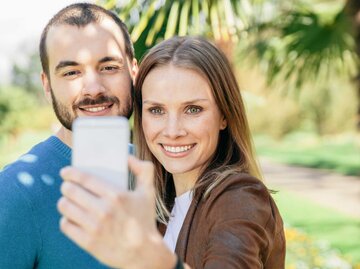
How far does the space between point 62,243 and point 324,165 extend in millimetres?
15490

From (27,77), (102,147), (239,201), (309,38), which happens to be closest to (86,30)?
(239,201)

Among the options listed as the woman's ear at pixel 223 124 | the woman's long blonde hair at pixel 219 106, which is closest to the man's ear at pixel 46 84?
the woman's long blonde hair at pixel 219 106

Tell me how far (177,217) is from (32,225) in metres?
0.34

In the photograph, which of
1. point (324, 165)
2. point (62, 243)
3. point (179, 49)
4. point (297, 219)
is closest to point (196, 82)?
point (179, 49)

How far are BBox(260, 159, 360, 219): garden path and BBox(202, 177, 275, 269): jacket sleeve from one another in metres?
A: 7.59

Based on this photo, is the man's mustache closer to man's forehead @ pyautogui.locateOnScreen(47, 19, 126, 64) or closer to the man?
the man

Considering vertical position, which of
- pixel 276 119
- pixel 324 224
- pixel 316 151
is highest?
pixel 324 224

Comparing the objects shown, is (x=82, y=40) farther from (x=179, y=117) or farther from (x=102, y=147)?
(x=102, y=147)

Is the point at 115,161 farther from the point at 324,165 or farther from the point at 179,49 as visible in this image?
the point at 324,165

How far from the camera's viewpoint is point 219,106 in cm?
143

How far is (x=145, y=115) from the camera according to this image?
1416 millimetres

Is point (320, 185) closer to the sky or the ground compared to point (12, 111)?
closer to the sky

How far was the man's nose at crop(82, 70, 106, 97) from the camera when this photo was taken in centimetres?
153

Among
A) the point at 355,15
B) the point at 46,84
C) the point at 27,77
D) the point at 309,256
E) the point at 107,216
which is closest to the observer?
the point at 107,216
